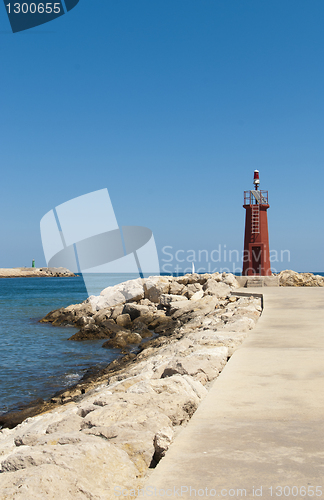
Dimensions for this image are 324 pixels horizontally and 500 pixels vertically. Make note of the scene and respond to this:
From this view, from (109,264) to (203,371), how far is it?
13926 millimetres

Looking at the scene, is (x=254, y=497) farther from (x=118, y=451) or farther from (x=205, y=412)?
Result: (x=205, y=412)

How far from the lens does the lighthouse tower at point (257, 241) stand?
20297mm

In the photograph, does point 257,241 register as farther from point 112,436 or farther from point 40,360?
point 112,436

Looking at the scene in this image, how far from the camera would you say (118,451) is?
2.35 meters

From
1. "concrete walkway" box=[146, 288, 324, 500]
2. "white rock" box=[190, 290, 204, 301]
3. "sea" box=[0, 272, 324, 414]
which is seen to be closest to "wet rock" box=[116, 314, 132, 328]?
"sea" box=[0, 272, 324, 414]

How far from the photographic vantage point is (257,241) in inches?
800

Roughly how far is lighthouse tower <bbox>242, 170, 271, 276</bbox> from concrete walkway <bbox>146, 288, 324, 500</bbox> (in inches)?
610

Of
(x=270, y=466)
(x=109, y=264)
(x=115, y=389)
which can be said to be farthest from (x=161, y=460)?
(x=109, y=264)

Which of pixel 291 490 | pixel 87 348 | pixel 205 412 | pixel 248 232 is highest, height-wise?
pixel 291 490

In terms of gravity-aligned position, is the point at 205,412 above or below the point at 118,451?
below

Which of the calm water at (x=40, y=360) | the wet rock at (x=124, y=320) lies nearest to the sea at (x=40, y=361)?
the calm water at (x=40, y=360)

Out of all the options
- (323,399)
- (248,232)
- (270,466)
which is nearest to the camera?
(270,466)

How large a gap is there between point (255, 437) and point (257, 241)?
1826 cm

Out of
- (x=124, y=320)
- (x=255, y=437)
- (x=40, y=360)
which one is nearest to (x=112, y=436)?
(x=255, y=437)
